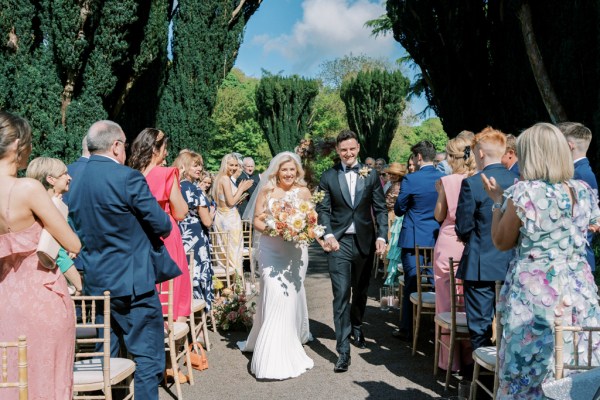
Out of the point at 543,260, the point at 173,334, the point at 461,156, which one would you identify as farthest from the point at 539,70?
the point at 173,334

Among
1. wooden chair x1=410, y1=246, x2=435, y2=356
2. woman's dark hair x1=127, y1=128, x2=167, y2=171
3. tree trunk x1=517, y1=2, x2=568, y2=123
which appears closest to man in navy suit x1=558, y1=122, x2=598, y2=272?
wooden chair x1=410, y1=246, x2=435, y2=356

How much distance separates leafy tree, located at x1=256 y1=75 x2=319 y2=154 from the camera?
111 feet

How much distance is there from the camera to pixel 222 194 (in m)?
9.16

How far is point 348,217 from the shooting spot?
6148mm

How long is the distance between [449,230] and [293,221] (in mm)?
1549

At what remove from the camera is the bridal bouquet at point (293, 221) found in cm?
563

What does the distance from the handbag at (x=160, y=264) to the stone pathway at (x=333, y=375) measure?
1.50 meters

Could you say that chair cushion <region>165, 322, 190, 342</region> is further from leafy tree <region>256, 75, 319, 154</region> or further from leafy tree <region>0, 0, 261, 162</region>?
leafy tree <region>256, 75, 319, 154</region>

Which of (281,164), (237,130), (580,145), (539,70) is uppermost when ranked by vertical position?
(237,130)

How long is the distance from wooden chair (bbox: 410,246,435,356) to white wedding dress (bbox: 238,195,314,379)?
124 cm

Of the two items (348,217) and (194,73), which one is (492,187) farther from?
(194,73)

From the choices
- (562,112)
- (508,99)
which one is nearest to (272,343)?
(562,112)

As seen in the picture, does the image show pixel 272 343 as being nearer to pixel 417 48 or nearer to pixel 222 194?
pixel 222 194

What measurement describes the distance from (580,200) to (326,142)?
5740 mm
